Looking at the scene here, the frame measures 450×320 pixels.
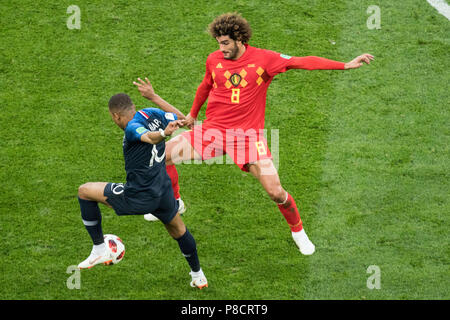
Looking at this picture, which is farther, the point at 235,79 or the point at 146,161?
the point at 235,79

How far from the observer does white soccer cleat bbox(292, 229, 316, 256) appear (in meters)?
7.82

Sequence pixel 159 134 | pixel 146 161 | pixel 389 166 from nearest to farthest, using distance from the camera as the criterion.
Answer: pixel 159 134 < pixel 146 161 < pixel 389 166

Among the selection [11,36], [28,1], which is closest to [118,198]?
[11,36]

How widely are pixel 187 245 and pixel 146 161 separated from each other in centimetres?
100

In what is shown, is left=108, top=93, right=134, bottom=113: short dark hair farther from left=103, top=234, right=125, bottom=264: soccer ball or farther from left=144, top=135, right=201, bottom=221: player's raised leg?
left=103, top=234, right=125, bottom=264: soccer ball

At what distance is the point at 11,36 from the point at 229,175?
4560mm

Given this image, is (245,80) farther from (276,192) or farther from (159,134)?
(159,134)

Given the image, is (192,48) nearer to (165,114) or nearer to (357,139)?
(357,139)

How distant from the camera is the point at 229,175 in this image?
907 cm

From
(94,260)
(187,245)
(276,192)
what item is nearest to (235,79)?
(276,192)

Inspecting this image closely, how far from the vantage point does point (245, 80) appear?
7.66 m

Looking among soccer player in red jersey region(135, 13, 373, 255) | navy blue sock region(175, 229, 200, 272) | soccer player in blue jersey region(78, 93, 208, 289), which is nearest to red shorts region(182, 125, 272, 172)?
soccer player in red jersey region(135, 13, 373, 255)

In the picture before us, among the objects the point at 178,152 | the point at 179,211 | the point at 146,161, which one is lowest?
the point at 179,211

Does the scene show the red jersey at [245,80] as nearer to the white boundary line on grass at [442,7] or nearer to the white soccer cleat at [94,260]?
the white soccer cleat at [94,260]
